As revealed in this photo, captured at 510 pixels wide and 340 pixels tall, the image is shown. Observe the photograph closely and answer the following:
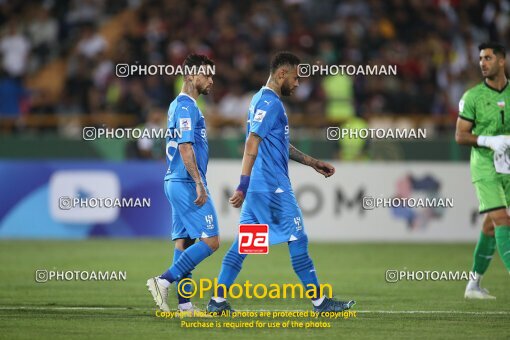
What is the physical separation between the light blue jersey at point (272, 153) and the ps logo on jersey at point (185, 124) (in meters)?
0.60

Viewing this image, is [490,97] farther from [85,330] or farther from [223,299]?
[85,330]

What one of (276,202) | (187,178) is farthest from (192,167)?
(276,202)

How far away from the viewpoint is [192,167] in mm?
10383

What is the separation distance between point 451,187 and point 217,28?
7429 millimetres

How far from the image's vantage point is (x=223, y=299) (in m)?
10.7

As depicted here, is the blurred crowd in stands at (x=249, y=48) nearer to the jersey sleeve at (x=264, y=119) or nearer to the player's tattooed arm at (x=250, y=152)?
the jersey sleeve at (x=264, y=119)

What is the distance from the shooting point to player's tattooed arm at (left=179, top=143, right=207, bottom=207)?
1038 centimetres

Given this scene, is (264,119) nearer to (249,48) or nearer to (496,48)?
(496,48)

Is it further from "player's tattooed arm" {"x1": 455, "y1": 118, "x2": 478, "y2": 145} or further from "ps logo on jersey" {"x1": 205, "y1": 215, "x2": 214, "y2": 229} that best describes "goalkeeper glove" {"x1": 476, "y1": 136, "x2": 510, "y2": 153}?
"ps logo on jersey" {"x1": 205, "y1": 215, "x2": 214, "y2": 229}

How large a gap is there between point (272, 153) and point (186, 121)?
3.09ft

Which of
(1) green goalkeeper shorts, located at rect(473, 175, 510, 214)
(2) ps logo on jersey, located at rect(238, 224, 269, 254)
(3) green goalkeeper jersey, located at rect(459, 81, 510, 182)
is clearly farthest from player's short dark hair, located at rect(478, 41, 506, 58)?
(2) ps logo on jersey, located at rect(238, 224, 269, 254)

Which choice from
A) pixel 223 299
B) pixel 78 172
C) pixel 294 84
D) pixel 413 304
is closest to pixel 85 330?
pixel 223 299

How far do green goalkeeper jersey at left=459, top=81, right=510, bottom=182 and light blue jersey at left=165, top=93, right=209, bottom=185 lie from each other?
315 centimetres

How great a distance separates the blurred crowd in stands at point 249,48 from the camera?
74.7 feet
